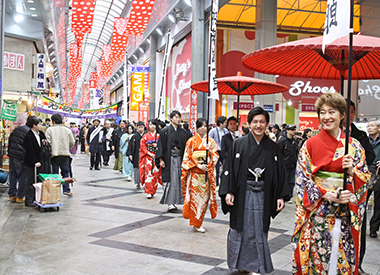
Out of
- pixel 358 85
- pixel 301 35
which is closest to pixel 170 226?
pixel 358 85

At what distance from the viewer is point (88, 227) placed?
5.56m

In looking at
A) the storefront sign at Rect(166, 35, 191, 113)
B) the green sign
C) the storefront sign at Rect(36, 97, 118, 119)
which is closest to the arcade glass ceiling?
the storefront sign at Rect(166, 35, 191, 113)

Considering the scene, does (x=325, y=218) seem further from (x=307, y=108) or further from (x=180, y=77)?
(x=180, y=77)

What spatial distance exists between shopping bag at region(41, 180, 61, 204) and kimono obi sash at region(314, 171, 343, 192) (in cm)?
518

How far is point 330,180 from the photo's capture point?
2.72 metres

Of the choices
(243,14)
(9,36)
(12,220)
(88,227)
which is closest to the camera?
(88,227)

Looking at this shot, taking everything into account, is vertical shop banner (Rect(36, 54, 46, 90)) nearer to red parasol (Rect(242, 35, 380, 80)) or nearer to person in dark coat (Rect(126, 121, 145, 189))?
person in dark coat (Rect(126, 121, 145, 189))

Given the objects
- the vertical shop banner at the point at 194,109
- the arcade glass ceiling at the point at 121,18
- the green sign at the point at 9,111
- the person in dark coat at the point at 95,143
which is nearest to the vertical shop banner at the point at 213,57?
Answer: the arcade glass ceiling at the point at 121,18

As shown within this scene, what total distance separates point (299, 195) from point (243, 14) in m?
16.5

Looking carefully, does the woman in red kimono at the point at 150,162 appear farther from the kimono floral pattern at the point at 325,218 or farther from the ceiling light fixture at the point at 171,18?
the ceiling light fixture at the point at 171,18

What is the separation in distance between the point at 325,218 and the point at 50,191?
5246 millimetres

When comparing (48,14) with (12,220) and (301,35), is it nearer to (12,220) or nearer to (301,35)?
(12,220)

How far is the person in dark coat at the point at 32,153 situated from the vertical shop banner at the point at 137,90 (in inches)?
626

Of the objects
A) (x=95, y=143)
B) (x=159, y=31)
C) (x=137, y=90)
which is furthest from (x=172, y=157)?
(x=159, y=31)
